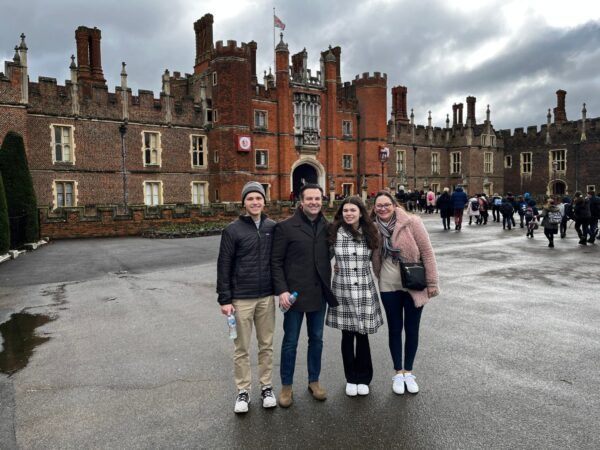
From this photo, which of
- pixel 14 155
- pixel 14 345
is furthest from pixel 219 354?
pixel 14 155

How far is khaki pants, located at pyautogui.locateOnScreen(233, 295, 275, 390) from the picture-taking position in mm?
4074

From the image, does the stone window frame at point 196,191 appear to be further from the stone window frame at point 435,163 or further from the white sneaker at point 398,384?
the white sneaker at point 398,384

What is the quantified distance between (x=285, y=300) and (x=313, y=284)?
1.06ft

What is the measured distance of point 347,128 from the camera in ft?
123

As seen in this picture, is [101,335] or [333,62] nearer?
[101,335]

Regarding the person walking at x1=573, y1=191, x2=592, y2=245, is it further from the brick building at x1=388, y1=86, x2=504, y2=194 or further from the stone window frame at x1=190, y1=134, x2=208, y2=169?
the brick building at x1=388, y1=86, x2=504, y2=194

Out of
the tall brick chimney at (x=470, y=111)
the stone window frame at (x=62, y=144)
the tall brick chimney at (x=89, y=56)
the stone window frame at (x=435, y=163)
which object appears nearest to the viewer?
the stone window frame at (x=62, y=144)

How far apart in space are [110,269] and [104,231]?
397 inches

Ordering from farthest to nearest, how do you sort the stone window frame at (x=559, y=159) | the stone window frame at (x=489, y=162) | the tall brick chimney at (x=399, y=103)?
the stone window frame at (x=489, y=162)
the tall brick chimney at (x=399, y=103)
the stone window frame at (x=559, y=159)

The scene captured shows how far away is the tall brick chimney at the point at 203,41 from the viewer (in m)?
34.2

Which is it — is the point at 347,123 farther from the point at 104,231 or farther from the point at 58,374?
the point at 58,374

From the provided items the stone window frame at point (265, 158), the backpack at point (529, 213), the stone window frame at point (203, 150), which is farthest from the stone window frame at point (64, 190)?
the backpack at point (529, 213)

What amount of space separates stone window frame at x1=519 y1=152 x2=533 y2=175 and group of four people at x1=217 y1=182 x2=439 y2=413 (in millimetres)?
46345

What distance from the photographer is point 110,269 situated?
1177cm
